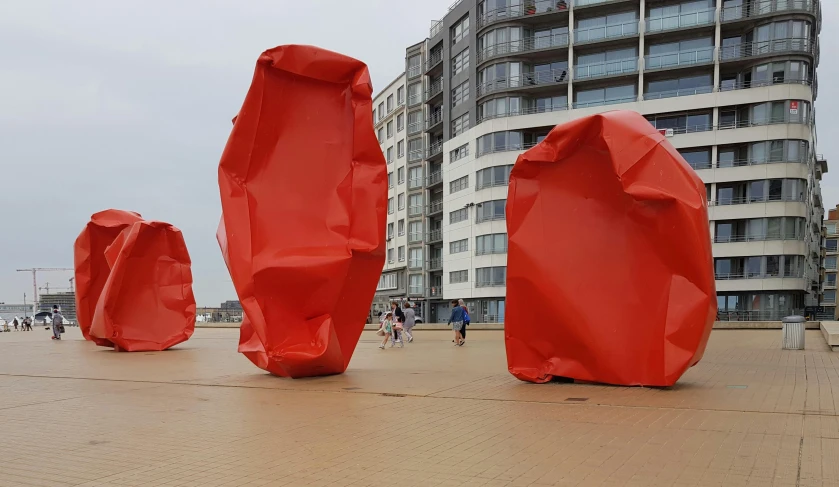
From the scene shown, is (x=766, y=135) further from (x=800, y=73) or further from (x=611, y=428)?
(x=611, y=428)

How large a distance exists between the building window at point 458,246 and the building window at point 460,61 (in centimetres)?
1406

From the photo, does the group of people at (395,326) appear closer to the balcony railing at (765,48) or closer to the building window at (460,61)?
the balcony railing at (765,48)

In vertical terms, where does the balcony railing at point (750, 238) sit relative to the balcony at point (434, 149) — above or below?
below

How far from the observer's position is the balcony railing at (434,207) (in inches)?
2388

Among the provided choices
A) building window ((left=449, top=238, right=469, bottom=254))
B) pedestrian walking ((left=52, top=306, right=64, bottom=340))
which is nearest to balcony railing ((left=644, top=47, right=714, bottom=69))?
building window ((left=449, top=238, right=469, bottom=254))

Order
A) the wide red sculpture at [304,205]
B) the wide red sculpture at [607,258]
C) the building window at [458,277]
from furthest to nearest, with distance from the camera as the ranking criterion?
1. the building window at [458,277]
2. the wide red sculpture at [304,205]
3. the wide red sculpture at [607,258]

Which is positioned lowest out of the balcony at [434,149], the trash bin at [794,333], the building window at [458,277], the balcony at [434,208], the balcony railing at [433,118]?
the trash bin at [794,333]

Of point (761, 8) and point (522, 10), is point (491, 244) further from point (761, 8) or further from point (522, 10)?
point (761, 8)

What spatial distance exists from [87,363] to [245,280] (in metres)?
7.62

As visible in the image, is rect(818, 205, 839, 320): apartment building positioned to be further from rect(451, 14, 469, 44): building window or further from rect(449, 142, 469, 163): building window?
rect(451, 14, 469, 44): building window

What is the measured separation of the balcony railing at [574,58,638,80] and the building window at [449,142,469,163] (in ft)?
34.3

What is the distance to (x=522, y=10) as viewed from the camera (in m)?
49.2

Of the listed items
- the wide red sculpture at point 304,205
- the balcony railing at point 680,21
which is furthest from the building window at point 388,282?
the wide red sculpture at point 304,205

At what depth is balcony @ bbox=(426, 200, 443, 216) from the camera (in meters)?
60.6
